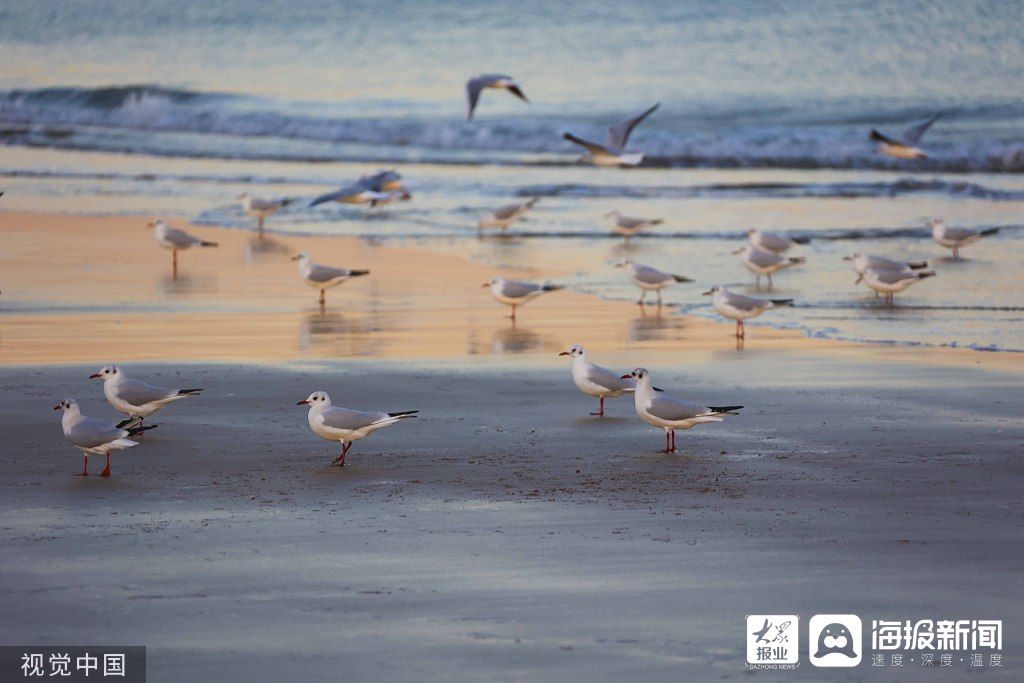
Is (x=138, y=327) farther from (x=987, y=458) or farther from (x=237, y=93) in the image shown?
(x=237, y=93)

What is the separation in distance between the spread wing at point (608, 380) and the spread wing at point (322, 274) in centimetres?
570

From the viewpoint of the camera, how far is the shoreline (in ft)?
38.8

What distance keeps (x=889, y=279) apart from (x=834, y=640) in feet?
33.2

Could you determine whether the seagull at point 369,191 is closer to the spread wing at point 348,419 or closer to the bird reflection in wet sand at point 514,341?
the bird reflection in wet sand at point 514,341

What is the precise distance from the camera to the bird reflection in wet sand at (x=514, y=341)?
12.0 m

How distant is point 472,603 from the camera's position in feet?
18.2

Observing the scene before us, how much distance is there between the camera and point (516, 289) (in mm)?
13539

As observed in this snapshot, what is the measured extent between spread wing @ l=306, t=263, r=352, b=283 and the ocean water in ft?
8.09

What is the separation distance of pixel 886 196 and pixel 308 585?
23.7 m

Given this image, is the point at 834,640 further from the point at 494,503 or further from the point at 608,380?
the point at 608,380

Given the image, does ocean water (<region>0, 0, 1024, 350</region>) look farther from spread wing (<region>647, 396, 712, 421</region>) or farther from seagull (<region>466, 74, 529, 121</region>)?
spread wing (<region>647, 396, 712, 421</region>)

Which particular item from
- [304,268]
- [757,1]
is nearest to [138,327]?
[304,268]

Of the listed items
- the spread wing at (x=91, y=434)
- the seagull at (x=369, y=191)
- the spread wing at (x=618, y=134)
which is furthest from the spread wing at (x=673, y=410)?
the spread wing at (x=618, y=134)

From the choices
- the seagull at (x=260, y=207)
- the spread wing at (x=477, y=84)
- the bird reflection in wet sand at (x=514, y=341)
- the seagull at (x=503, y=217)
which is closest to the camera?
the bird reflection in wet sand at (x=514, y=341)
